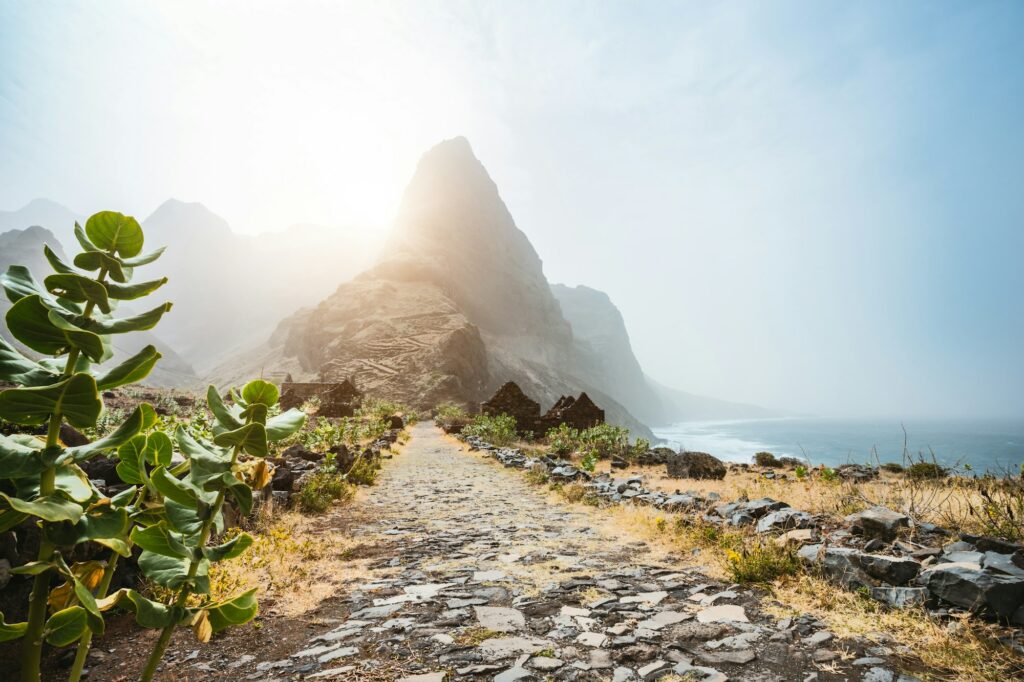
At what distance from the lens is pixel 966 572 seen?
3629 mm

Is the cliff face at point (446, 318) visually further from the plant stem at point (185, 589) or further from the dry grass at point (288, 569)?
the plant stem at point (185, 589)

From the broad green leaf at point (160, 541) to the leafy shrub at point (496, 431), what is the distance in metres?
19.5

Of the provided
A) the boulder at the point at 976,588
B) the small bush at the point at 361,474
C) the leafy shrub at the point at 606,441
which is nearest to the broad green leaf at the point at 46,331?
the boulder at the point at 976,588


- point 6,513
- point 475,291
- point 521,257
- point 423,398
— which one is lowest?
point 423,398

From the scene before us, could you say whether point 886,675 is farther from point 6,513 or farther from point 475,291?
point 475,291

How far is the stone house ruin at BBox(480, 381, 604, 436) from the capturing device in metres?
22.9

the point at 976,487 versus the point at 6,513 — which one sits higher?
the point at 6,513

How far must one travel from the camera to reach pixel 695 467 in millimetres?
12336

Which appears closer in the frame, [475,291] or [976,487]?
[976,487]

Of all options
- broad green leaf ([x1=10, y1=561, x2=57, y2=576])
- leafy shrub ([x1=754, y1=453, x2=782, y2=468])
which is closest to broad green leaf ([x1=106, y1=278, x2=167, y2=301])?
broad green leaf ([x1=10, y1=561, x2=57, y2=576])

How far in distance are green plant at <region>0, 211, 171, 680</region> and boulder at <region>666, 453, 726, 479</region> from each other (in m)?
12.8

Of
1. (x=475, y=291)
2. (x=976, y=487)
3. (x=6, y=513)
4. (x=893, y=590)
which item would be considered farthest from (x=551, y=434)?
(x=475, y=291)

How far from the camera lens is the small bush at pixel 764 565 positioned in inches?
186

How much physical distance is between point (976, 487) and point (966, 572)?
284 inches
